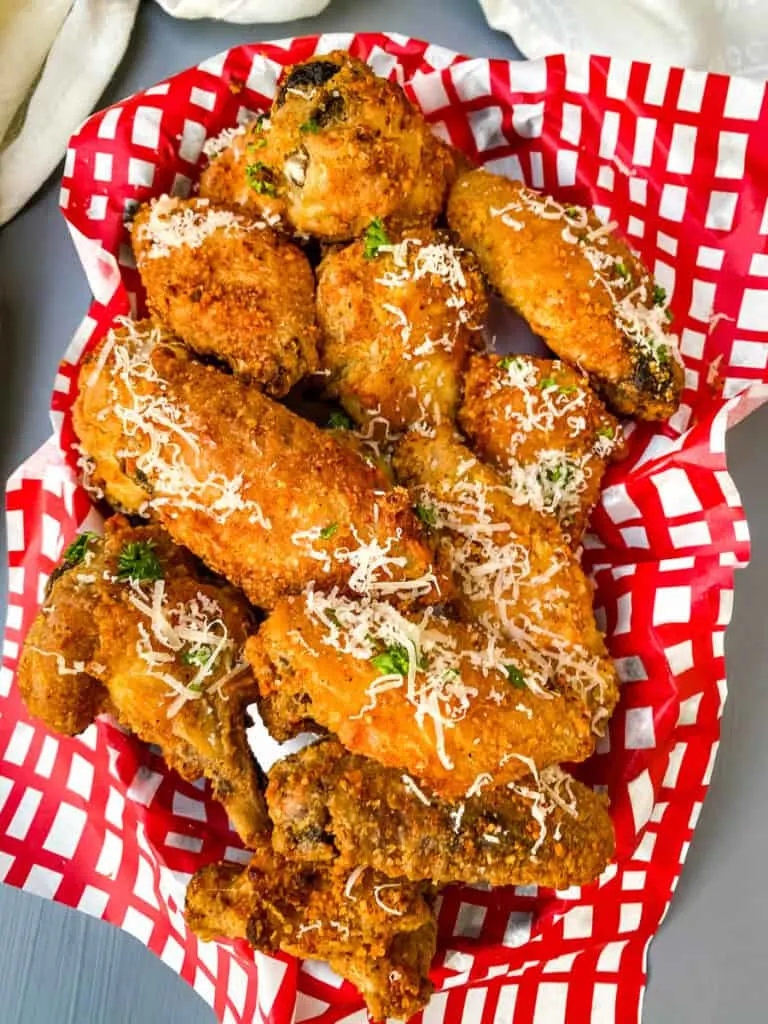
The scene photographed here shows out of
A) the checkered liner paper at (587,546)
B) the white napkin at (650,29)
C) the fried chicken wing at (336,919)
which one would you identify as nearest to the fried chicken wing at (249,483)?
the checkered liner paper at (587,546)

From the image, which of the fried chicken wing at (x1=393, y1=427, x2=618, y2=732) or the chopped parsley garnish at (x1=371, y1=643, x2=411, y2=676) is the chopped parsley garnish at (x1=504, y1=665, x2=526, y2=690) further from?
the chopped parsley garnish at (x1=371, y1=643, x2=411, y2=676)

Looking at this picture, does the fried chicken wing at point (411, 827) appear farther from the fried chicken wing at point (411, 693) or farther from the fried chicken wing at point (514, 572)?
the fried chicken wing at point (514, 572)

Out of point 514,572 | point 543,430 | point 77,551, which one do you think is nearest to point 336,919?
point 514,572

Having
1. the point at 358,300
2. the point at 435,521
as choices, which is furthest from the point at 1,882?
the point at 358,300

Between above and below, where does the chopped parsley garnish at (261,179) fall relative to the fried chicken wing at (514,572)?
above

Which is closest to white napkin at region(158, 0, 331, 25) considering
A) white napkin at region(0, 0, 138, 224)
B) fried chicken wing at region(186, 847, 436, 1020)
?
white napkin at region(0, 0, 138, 224)

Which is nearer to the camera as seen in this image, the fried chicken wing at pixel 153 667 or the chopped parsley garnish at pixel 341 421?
the fried chicken wing at pixel 153 667
